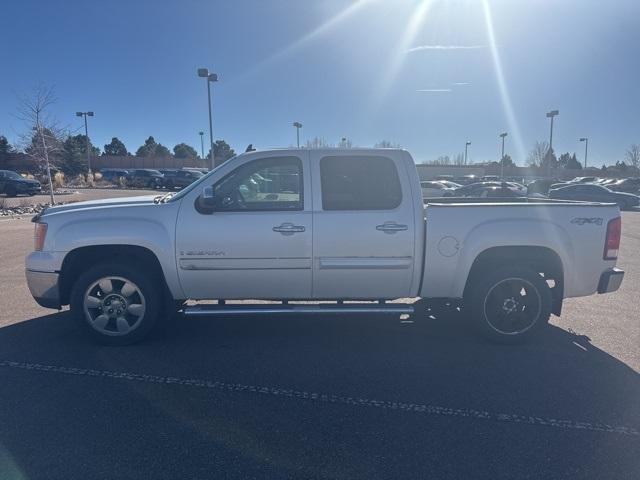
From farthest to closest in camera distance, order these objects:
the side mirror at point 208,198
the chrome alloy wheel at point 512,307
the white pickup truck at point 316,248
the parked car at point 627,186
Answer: the parked car at point 627,186
the chrome alloy wheel at point 512,307
the white pickup truck at point 316,248
the side mirror at point 208,198

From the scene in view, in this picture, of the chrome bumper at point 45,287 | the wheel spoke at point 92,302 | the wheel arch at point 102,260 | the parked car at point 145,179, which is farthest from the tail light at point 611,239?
the parked car at point 145,179

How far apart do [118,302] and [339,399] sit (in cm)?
256

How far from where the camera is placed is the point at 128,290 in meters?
4.75

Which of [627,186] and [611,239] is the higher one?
[611,239]

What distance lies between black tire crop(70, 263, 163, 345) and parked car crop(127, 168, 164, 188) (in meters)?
39.6

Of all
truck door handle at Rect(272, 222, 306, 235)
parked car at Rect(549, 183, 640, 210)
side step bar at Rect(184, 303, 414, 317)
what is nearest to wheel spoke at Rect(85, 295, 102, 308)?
side step bar at Rect(184, 303, 414, 317)

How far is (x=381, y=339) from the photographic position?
5094mm

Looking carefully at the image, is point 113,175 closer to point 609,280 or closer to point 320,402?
point 320,402

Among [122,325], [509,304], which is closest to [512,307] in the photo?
[509,304]

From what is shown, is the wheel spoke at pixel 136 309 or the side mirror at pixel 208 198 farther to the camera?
the wheel spoke at pixel 136 309

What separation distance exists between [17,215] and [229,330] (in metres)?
16.3

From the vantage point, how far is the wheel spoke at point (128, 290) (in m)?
4.74

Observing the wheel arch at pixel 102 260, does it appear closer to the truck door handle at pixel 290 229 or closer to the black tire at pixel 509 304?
the truck door handle at pixel 290 229

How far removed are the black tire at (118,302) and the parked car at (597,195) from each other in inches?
1061
